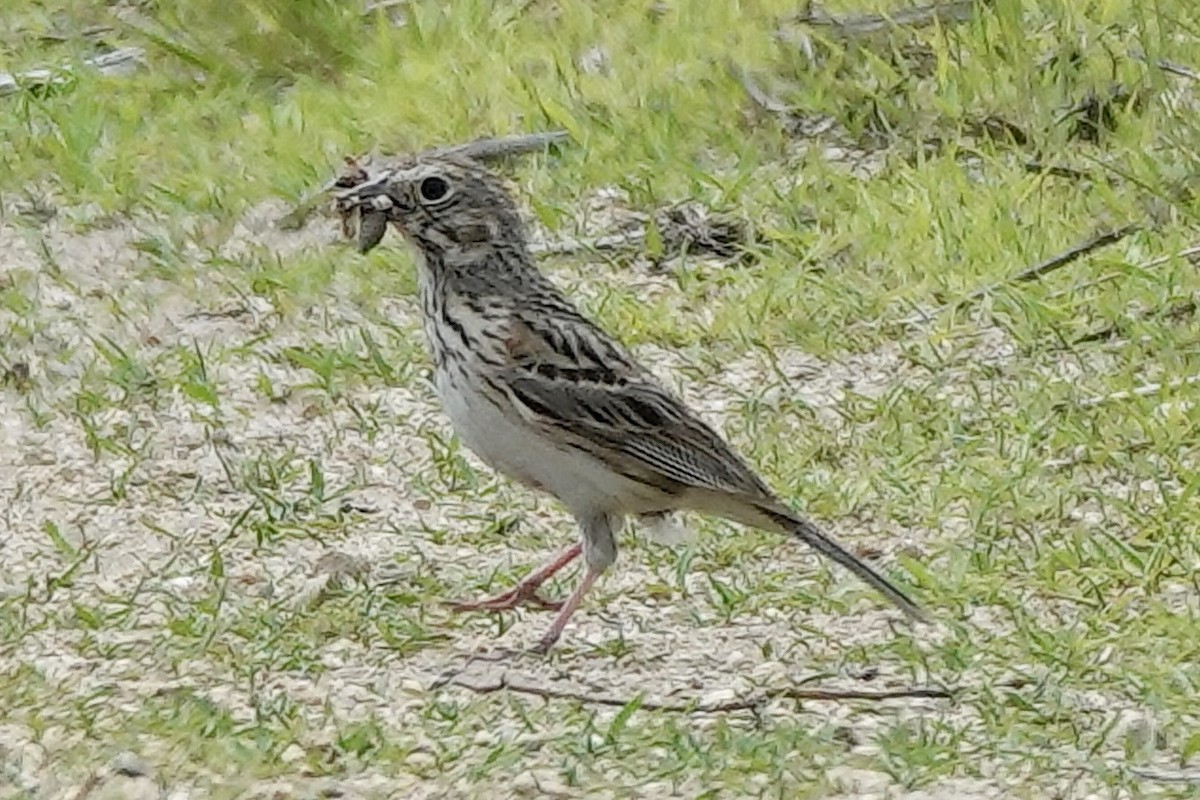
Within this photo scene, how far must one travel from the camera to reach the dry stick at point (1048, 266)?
6835 millimetres

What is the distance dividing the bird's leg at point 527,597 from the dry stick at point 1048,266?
1.82m

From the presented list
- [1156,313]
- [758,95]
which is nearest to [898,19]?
[758,95]

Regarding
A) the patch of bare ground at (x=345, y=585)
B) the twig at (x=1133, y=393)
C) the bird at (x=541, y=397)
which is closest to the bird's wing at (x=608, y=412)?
the bird at (x=541, y=397)

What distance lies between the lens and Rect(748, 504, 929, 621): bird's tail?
4.97 m

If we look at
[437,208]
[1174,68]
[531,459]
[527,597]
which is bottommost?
[1174,68]

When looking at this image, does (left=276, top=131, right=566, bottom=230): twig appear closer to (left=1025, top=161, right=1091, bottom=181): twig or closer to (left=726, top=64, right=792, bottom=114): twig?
(left=726, top=64, right=792, bottom=114): twig

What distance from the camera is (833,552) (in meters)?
5.01

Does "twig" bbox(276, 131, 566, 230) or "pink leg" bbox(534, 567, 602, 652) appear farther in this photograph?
"twig" bbox(276, 131, 566, 230)

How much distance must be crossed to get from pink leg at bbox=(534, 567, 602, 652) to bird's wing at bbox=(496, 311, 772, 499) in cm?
22

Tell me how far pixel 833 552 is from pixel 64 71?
4.35 m

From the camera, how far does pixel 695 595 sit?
533 centimetres

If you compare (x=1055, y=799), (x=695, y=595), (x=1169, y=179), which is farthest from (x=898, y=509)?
(x=1169, y=179)

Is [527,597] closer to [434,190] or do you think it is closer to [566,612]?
[566,612]

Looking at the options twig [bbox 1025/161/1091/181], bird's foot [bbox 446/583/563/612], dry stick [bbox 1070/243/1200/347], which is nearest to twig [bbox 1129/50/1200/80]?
twig [bbox 1025/161/1091/181]
